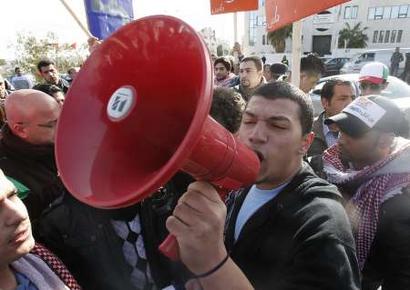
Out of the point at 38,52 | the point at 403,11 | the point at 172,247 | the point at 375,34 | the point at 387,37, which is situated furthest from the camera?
the point at 375,34

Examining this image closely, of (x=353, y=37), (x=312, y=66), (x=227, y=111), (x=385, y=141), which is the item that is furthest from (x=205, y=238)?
(x=353, y=37)

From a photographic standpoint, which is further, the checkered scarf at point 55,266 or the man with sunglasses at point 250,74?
the man with sunglasses at point 250,74

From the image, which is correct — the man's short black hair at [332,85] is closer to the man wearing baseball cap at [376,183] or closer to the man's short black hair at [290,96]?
the man wearing baseball cap at [376,183]

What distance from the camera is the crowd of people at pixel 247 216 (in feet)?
3.47

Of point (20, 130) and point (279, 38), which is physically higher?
point (20, 130)

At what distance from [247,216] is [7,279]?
A: 940 mm

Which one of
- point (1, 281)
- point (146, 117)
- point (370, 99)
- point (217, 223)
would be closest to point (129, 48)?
point (146, 117)

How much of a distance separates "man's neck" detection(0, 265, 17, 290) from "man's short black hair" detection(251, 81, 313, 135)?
1226mm

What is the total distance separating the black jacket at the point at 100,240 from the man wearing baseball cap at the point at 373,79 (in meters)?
3.03

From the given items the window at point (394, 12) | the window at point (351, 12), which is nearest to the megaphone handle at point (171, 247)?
the window at point (394, 12)

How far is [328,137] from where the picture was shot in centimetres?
294

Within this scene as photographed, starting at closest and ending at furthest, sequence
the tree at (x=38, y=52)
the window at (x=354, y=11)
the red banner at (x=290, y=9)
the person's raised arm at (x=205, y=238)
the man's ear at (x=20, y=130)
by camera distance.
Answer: the person's raised arm at (x=205, y=238) < the man's ear at (x=20, y=130) < the red banner at (x=290, y=9) < the tree at (x=38, y=52) < the window at (x=354, y=11)

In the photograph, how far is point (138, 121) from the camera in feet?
3.48

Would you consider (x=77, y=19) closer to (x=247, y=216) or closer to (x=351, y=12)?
(x=247, y=216)
